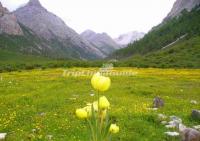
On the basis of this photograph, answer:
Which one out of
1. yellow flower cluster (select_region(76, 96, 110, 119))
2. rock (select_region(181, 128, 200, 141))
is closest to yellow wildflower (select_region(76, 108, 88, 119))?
yellow flower cluster (select_region(76, 96, 110, 119))

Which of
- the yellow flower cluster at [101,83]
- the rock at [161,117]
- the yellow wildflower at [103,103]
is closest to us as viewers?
the yellow flower cluster at [101,83]

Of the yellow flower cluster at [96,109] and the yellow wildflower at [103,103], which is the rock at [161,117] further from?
the yellow wildflower at [103,103]

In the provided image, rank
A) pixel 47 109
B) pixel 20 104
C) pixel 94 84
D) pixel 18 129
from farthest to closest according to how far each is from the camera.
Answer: pixel 20 104, pixel 47 109, pixel 18 129, pixel 94 84

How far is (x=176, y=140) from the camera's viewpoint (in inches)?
615

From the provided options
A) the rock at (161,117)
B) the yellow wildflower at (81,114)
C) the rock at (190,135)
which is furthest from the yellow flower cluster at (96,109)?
the rock at (161,117)

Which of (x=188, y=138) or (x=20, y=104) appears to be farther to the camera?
(x=20, y=104)

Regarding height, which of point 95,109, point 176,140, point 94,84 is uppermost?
point 94,84

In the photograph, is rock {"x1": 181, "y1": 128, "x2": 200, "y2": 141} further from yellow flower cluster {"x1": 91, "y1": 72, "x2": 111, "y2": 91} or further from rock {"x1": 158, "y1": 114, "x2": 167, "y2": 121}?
yellow flower cluster {"x1": 91, "y1": 72, "x2": 111, "y2": 91}

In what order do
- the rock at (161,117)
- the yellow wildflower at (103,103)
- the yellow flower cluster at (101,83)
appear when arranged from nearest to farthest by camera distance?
the yellow flower cluster at (101,83), the yellow wildflower at (103,103), the rock at (161,117)

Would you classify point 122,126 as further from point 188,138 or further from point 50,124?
point 188,138

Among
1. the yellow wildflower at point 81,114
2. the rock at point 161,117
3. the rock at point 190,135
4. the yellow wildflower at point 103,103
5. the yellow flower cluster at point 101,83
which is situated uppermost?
the yellow flower cluster at point 101,83

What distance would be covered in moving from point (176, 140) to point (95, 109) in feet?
31.7

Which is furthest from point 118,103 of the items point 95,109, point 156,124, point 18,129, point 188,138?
point 95,109

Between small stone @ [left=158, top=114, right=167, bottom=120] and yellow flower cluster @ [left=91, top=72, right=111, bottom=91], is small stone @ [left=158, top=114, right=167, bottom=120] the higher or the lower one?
the lower one
